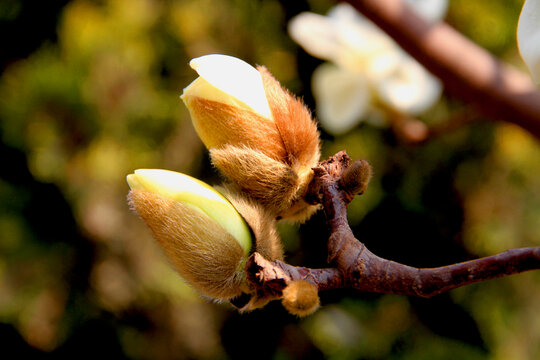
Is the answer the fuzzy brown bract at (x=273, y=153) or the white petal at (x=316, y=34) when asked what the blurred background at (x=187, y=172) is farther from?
the fuzzy brown bract at (x=273, y=153)

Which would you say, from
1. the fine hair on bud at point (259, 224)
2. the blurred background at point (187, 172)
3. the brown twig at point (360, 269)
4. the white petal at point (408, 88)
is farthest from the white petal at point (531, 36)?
the blurred background at point (187, 172)

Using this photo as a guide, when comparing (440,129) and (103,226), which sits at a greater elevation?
(440,129)

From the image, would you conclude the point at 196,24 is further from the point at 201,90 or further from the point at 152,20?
the point at 201,90

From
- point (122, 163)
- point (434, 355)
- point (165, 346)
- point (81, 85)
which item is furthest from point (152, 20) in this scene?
point (434, 355)

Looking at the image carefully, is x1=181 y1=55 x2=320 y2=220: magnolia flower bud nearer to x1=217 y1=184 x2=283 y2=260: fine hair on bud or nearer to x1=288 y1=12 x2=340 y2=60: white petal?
x1=217 y1=184 x2=283 y2=260: fine hair on bud

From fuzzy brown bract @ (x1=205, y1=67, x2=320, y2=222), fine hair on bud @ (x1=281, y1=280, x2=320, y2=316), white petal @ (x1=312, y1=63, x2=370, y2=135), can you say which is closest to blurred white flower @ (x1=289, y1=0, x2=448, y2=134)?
white petal @ (x1=312, y1=63, x2=370, y2=135)

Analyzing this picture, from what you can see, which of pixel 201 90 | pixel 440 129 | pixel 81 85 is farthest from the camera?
pixel 81 85
